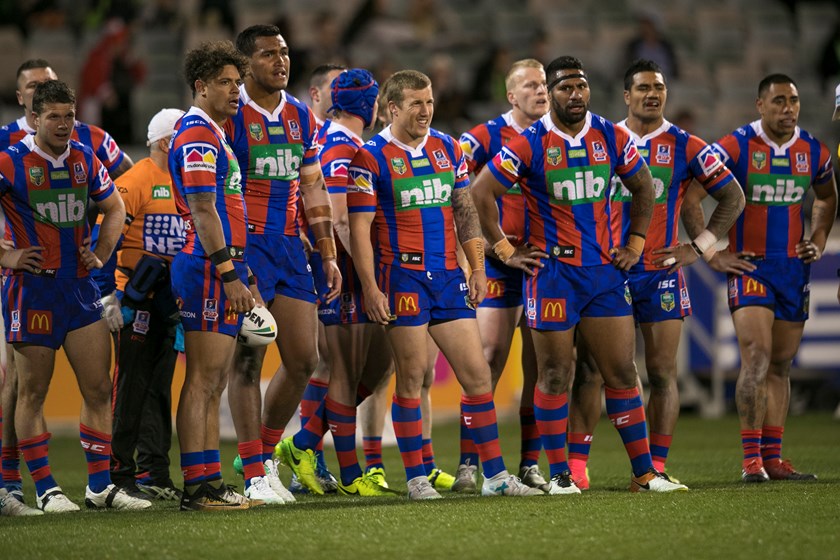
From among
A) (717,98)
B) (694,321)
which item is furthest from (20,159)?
(717,98)

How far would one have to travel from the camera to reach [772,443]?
795cm

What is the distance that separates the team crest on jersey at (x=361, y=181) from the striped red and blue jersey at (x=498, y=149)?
4.46 ft

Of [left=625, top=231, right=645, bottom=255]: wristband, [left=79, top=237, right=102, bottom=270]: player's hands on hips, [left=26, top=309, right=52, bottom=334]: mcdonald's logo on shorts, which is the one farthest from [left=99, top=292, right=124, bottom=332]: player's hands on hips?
[left=625, top=231, right=645, bottom=255]: wristband

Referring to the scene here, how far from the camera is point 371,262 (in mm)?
6758

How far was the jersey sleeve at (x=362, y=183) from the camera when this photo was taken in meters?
6.79

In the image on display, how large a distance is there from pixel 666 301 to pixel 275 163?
97.0 inches

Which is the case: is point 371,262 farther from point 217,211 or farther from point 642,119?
point 642,119

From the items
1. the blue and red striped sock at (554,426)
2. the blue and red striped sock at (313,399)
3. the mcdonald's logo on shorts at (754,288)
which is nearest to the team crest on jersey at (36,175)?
the blue and red striped sock at (313,399)

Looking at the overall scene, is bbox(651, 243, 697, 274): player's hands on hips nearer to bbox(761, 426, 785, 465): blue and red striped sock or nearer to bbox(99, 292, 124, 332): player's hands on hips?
bbox(761, 426, 785, 465): blue and red striped sock

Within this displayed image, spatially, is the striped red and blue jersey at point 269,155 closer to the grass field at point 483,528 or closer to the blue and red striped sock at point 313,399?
the blue and red striped sock at point 313,399

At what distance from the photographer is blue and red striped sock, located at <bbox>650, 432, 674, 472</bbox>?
7.52 meters

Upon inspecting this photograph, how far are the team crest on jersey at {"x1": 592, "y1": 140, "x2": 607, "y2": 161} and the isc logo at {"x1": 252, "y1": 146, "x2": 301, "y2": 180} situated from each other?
64.7 inches

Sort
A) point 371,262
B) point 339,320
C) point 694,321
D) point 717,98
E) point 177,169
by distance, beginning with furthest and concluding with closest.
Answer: point 717,98 → point 694,321 → point 339,320 → point 371,262 → point 177,169

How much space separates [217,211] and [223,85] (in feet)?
2.13
